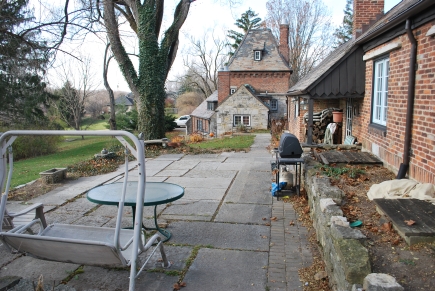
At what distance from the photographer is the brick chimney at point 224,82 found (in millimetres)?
32750

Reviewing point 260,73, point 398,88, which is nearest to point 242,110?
point 260,73

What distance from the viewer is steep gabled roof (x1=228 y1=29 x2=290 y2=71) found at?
32.2 meters

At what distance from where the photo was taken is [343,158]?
7371mm

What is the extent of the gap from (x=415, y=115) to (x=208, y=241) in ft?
13.6

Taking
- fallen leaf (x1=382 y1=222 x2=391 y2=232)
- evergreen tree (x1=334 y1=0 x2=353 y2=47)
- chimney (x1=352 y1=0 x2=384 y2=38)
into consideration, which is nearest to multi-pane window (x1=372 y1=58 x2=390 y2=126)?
chimney (x1=352 y1=0 x2=384 y2=38)

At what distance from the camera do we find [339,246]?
122 inches

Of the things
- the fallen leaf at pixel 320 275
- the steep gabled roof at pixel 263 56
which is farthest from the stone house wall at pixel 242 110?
the fallen leaf at pixel 320 275

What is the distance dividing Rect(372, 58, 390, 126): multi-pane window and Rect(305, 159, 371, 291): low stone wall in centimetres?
408

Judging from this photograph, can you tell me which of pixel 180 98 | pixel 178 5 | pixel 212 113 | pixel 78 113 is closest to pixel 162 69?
pixel 178 5

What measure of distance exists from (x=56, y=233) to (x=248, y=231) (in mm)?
2627

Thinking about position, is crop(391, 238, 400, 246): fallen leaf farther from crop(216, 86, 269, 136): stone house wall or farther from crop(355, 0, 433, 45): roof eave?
crop(216, 86, 269, 136): stone house wall

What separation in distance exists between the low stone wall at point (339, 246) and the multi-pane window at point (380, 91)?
4.08 m

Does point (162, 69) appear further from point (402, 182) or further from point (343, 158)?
point (402, 182)

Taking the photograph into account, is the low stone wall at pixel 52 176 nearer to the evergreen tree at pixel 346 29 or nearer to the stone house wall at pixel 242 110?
the stone house wall at pixel 242 110
